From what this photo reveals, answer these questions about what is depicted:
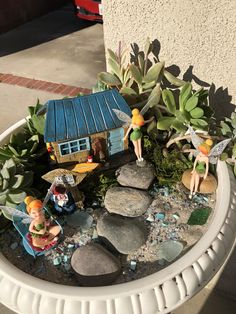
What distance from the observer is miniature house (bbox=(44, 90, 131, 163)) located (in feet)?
4.22

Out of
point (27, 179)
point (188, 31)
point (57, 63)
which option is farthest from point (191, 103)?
point (57, 63)

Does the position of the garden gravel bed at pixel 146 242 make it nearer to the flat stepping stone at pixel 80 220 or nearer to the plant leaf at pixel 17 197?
the flat stepping stone at pixel 80 220

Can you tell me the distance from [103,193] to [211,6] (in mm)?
849

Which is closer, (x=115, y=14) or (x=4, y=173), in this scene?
(x=4, y=173)

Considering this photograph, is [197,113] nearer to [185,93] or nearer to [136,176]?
[185,93]

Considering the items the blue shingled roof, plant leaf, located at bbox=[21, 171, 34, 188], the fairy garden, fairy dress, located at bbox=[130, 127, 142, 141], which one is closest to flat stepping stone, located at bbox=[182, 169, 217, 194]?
the fairy garden

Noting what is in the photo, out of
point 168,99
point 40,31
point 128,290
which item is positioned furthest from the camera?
point 40,31

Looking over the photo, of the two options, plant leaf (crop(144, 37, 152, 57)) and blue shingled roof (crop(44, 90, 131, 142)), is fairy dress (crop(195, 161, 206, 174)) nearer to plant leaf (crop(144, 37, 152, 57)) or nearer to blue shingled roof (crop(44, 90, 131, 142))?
blue shingled roof (crop(44, 90, 131, 142))

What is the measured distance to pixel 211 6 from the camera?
1375mm

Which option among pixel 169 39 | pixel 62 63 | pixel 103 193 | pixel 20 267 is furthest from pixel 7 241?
pixel 62 63

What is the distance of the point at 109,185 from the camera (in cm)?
140

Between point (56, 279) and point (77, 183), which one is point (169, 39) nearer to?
point (77, 183)

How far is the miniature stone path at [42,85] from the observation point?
3521 mm

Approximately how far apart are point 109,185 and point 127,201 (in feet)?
0.42
